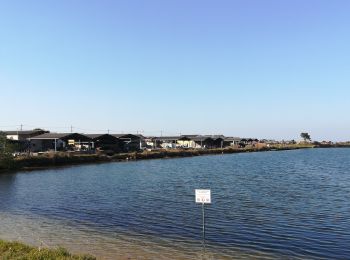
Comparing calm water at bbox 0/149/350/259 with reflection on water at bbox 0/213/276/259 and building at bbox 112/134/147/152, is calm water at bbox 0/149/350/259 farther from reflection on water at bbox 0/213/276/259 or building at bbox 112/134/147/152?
building at bbox 112/134/147/152

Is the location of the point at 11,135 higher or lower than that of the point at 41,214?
higher

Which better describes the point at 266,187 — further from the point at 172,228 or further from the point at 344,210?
the point at 172,228

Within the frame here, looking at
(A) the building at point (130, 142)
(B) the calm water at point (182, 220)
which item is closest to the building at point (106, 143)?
(A) the building at point (130, 142)

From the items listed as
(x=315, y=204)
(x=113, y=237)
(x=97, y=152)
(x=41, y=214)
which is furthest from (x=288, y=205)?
(x=97, y=152)

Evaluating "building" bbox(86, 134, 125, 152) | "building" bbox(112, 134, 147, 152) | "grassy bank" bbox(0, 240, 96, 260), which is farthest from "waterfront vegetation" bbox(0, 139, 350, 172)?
"grassy bank" bbox(0, 240, 96, 260)

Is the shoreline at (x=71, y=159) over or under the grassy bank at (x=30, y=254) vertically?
over

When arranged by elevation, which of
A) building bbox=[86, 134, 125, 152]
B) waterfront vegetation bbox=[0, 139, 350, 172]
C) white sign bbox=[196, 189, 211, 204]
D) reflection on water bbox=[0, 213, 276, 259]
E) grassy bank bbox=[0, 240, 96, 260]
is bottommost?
reflection on water bbox=[0, 213, 276, 259]

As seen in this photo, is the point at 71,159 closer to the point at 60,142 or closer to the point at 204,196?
the point at 60,142

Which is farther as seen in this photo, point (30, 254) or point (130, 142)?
point (130, 142)

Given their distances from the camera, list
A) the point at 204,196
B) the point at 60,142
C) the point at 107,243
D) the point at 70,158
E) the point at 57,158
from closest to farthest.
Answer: the point at 204,196 → the point at 107,243 → the point at 57,158 → the point at 70,158 → the point at 60,142

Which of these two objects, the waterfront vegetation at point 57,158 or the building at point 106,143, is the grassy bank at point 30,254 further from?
the building at point 106,143

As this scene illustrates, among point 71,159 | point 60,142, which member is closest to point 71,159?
point 71,159

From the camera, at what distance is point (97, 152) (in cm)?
7238

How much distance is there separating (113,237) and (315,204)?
1243cm
